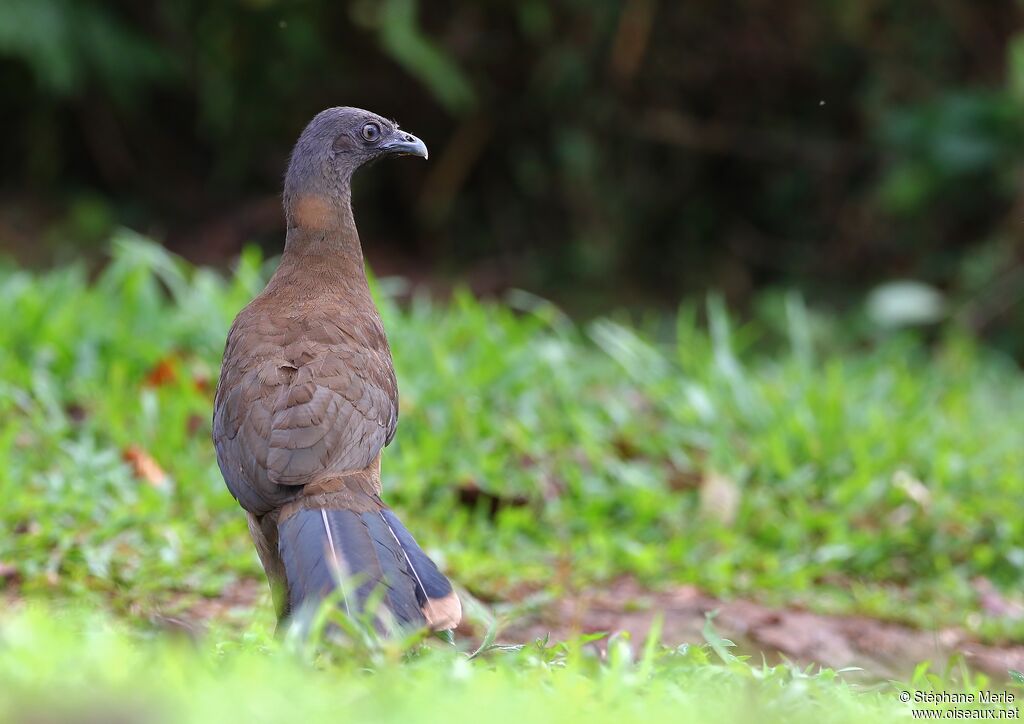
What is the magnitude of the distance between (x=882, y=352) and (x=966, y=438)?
5.93 ft

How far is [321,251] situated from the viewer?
4.03 meters

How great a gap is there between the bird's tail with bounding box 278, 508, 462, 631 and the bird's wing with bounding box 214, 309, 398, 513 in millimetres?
159

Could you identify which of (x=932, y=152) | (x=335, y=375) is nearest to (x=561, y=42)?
(x=932, y=152)

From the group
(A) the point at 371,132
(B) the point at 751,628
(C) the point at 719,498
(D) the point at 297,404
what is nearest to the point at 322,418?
(D) the point at 297,404

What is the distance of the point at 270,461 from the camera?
3.40 meters

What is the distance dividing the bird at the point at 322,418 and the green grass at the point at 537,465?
1.31 feet

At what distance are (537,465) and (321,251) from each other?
2.05 m

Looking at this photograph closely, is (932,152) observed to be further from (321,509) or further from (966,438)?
(321,509)

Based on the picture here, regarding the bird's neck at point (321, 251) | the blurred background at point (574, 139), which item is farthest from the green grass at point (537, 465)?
the blurred background at point (574, 139)

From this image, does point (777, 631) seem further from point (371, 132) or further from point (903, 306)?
point (903, 306)

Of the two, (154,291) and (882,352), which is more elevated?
(882,352)

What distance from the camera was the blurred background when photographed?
364 inches

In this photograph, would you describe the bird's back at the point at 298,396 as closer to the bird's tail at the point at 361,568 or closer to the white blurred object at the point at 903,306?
the bird's tail at the point at 361,568

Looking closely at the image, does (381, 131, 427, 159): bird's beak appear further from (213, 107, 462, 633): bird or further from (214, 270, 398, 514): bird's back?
(214, 270, 398, 514): bird's back
